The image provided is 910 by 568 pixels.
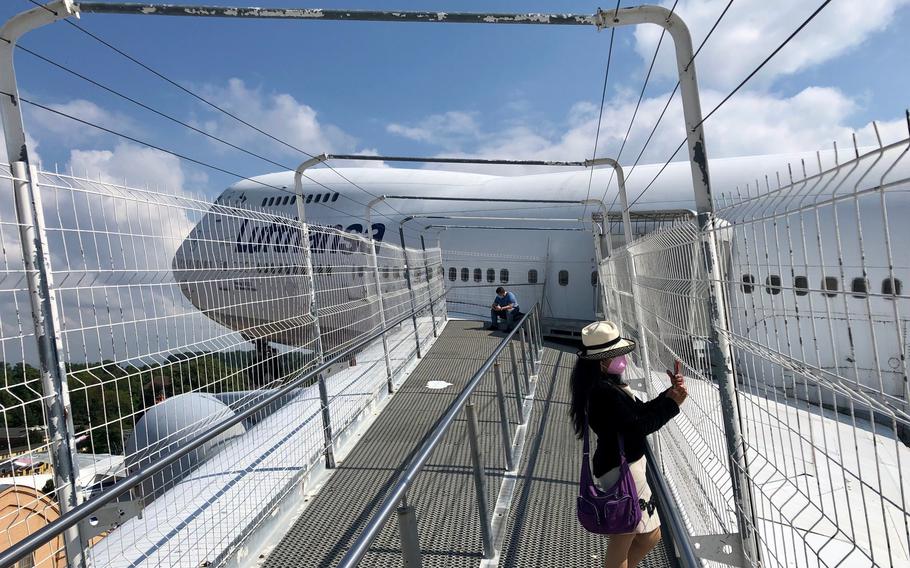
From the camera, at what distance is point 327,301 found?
6289 mm

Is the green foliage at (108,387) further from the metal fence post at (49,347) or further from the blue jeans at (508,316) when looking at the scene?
the blue jeans at (508,316)

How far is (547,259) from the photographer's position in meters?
16.3

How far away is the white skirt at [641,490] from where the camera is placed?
2791mm

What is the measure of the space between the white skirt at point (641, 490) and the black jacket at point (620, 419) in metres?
0.03

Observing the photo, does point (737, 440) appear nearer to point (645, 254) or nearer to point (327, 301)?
point (645, 254)

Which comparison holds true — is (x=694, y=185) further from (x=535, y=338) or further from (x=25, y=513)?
(x=535, y=338)

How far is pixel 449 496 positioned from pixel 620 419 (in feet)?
6.34

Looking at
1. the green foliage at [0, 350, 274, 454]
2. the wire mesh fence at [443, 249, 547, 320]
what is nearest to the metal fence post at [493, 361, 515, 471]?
the green foliage at [0, 350, 274, 454]

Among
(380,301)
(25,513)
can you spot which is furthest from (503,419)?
(380,301)

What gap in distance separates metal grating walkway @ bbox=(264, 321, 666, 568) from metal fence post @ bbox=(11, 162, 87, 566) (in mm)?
1230

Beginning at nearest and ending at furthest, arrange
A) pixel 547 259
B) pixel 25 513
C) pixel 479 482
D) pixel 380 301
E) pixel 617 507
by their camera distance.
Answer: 1. pixel 617 507
2. pixel 479 482
3. pixel 25 513
4. pixel 380 301
5. pixel 547 259

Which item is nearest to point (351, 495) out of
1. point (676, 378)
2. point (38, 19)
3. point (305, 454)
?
point (305, 454)

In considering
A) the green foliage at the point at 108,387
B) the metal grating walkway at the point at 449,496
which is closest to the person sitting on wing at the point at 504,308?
the metal grating walkway at the point at 449,496

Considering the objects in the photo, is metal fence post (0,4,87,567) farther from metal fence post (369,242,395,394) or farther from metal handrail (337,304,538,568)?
metal fence post (369,242,395,394)
